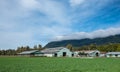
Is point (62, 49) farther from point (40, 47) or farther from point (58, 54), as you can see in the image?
point (40, 47)

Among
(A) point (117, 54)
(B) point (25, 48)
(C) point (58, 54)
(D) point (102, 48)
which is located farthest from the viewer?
(B) point (25, 48)

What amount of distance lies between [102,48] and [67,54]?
5566cm

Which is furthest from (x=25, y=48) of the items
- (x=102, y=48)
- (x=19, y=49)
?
(x=102, y=48)

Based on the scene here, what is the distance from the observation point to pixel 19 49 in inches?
6171

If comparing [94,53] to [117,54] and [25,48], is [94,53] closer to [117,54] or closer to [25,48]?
[117,54]

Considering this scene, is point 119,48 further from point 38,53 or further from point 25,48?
point 25,48

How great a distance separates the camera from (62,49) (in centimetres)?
9475

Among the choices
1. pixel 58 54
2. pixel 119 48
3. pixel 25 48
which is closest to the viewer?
pixel 58 54

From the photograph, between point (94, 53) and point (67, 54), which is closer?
point (67, 54)

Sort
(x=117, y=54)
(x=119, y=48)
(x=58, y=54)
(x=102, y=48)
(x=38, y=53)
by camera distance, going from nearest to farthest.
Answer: (x=58, y=54)
(x=38, y=53)
(x=117, y=54)
(x=119, y=48)
(x=102, y=48)

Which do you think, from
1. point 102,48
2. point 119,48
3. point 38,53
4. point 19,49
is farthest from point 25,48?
point 119,48

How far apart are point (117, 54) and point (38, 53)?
47.3 metres

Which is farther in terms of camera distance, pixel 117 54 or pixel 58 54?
pixel 117 54

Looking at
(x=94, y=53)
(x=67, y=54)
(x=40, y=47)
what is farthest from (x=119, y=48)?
(x=40, y=47)
